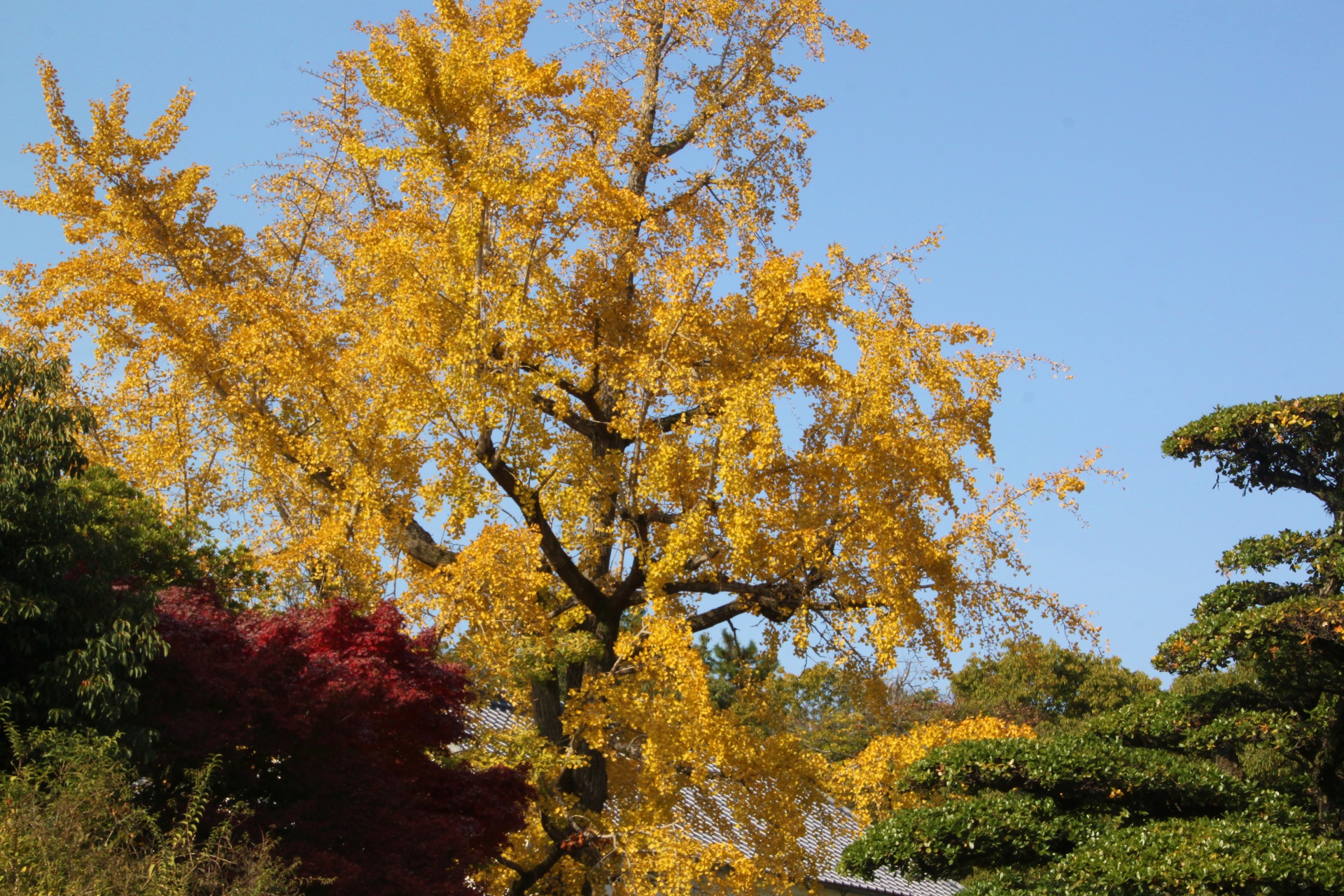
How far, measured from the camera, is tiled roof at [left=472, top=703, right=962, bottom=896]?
12.7 metres

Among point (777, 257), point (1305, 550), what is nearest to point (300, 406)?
point (777, 257)

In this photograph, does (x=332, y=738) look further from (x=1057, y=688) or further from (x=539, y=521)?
(x=1057, y=688)

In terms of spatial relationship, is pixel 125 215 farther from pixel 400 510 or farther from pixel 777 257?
pixel 777 257

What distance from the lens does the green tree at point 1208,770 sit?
1052cm

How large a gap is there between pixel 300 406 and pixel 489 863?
17.2 ft

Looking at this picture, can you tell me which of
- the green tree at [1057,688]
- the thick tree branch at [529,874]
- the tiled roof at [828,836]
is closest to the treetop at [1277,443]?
the tiled roof at [828,836]

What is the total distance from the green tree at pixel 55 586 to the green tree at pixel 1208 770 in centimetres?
727

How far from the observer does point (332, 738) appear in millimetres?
9289

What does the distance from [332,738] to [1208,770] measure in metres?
8.29

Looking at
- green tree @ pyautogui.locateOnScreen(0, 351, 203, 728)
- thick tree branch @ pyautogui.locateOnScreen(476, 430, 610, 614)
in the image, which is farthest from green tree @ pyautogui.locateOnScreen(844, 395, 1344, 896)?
green tree @ pyautogui.locateOnScreen(0, 351, 203, 728)

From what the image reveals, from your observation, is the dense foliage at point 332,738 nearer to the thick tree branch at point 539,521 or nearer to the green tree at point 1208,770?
the thick tree branch at point 539,521

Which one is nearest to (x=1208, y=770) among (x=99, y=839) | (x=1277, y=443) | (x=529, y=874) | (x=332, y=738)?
(x=1277, y=443)

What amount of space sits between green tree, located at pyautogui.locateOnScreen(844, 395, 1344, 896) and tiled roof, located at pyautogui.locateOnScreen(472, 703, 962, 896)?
3.52 feet

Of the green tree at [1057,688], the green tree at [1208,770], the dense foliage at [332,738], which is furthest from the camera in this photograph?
the green tree at [1057,688]
